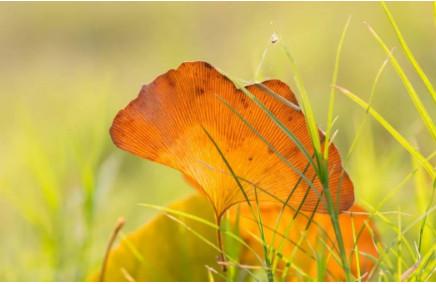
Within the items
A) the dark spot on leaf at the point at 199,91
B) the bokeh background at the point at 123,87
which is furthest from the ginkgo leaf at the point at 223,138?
the bokeh background at the point at 123,87

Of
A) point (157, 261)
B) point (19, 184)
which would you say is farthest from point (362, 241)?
point (19, 184)

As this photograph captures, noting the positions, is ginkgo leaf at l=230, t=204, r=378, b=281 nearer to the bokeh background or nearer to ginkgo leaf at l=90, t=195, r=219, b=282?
ginkgo leaf at l=90, t=195, r=219, b=282

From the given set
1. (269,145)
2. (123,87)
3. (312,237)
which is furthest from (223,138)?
(123,87)

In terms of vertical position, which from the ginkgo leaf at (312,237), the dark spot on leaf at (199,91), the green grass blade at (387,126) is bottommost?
the ginkgo leaf at (312,237)

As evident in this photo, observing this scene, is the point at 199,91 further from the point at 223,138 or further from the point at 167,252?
the point at 167,252

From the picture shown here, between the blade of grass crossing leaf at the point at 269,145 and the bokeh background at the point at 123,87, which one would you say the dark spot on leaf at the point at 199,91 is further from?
the bokeh background at the point at 123,87

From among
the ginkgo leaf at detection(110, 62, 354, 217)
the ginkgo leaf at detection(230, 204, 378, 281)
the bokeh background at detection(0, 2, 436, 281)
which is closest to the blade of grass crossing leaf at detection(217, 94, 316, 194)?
the ginkgo leaf at detection(110, 62, 354, 217)
